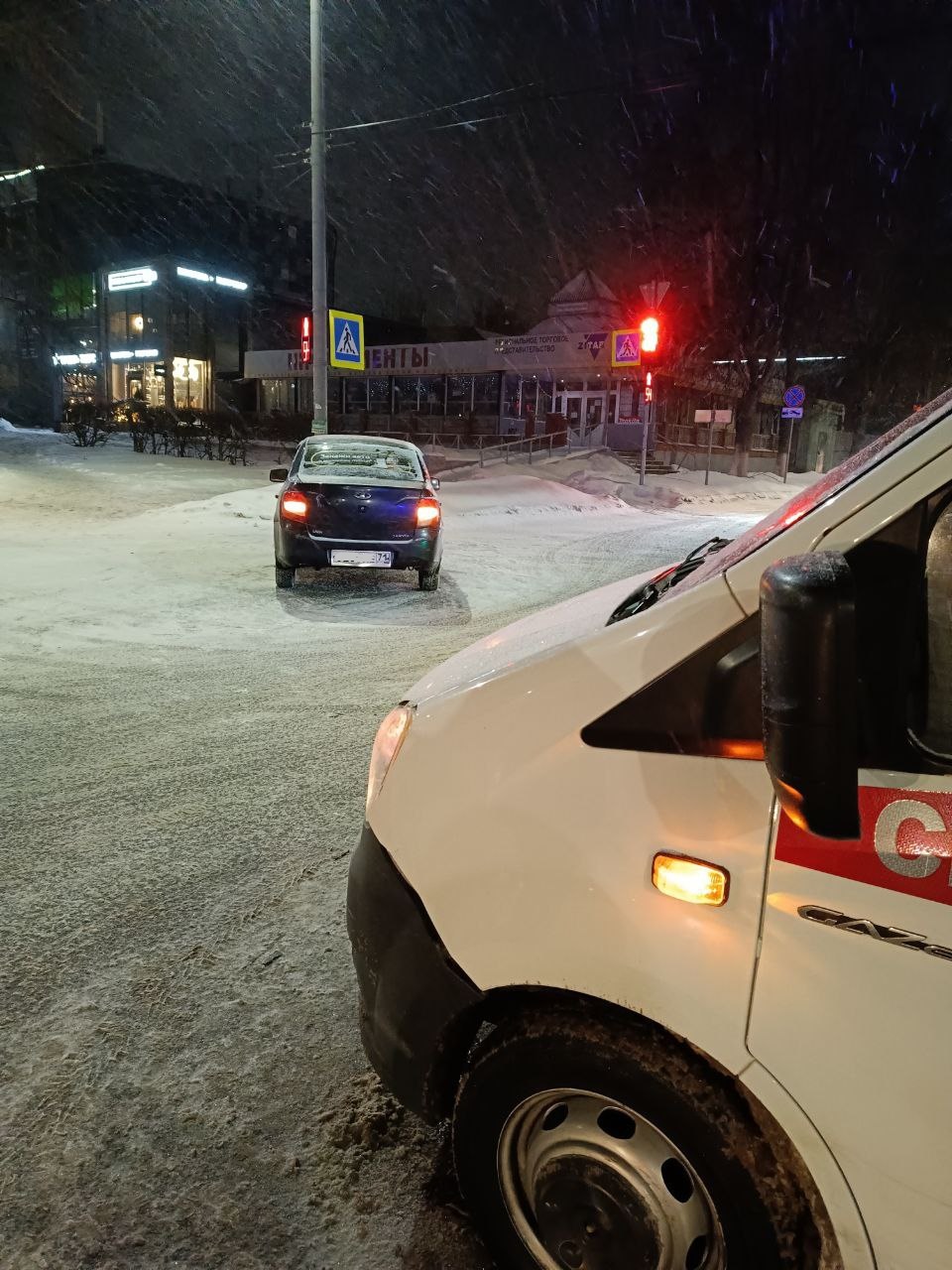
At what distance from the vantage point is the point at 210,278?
1988 inches

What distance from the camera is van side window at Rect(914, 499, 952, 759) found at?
1379 millimetres

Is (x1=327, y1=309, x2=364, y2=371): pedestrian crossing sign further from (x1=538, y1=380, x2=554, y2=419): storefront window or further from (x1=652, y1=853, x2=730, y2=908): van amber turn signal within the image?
(x1=538, y1=380, x2=554, y2=419): storefront window

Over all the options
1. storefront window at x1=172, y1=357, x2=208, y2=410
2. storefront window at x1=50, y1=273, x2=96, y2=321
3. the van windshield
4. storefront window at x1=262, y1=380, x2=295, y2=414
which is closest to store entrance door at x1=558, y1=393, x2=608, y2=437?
storefront window at x1=262, y1=380, x2=295, y2=414

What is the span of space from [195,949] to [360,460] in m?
7.65

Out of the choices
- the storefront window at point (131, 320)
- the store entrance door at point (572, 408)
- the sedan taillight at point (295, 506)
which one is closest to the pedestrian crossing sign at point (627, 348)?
the store entrance door at point (572, 408)

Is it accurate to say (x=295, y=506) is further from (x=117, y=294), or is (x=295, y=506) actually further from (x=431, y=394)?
(x=117, y=294)

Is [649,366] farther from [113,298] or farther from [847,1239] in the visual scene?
[113,298]

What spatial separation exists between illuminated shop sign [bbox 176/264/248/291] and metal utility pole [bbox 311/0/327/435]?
38.6 meters

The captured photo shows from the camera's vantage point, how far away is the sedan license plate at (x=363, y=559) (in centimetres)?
887

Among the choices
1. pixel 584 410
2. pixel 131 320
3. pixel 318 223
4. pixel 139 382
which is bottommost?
pixel 584 410

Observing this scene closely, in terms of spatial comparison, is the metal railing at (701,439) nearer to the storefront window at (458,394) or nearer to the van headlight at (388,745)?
the storefront window at (458,394)

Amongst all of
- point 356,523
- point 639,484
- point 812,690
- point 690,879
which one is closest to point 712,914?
point 690,879

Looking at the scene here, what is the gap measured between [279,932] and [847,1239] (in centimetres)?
220

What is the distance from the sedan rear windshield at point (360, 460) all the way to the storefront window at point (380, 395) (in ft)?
120
